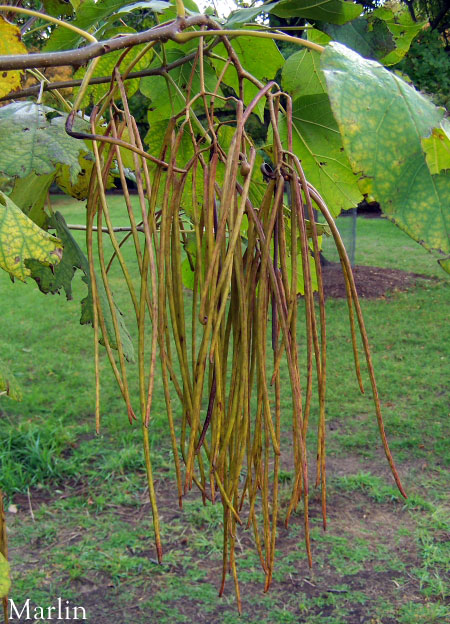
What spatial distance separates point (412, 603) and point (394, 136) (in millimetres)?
2095

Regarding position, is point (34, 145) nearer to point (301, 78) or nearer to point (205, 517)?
point (301, 78)

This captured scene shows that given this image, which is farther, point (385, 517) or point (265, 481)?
point (385, 517)

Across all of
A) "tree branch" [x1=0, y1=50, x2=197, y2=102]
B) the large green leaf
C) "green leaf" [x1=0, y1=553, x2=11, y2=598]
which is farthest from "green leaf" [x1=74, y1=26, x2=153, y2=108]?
"green leaf" [x1=0, y1=553, x2=11, y2=598]

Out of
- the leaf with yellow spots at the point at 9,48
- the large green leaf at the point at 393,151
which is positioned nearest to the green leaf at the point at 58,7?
the leaf with yellow spots at the point at 9,48

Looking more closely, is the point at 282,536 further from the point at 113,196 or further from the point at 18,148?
the point at 113,196

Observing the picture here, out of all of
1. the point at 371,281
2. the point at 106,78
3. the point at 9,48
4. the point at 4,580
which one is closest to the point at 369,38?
the point at 106,78

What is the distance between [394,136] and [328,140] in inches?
14.4

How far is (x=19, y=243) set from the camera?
63 cm

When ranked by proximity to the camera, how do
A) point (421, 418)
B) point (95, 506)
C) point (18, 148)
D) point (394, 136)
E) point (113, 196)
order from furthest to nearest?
point (113, 196)
point (421, 418)
point (95, 506)
point (18, 148)
point (394, 136)

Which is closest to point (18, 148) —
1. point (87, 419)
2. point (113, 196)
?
point (87, 419)

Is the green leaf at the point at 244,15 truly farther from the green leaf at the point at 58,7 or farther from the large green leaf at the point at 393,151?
the green leaf at the point at 58,7

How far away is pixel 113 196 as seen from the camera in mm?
13367

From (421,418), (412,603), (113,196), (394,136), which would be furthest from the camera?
(113,196)

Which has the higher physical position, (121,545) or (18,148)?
(18,148)
